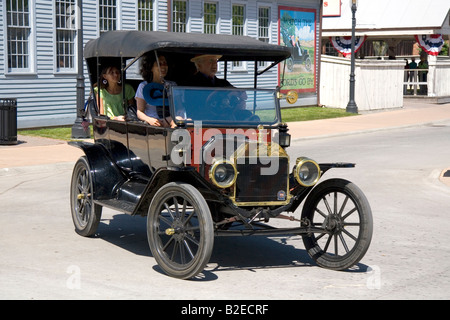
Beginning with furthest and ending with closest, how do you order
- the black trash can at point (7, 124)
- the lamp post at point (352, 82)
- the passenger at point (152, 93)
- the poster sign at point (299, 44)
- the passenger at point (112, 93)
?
1. the poster sign at point (299, 44)
2. the lamp post at point (352, 82)
3. the black trash can at point (7, 124)
4. the passenger at point (112, 93)
5. the passenger at point (152, 93)

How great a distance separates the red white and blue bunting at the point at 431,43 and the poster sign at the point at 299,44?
18.8 ft

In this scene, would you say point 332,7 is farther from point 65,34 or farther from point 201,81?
point 201,81

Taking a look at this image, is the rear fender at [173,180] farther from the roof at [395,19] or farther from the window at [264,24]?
the roof at [395,19]

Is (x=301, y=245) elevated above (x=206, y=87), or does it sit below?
below

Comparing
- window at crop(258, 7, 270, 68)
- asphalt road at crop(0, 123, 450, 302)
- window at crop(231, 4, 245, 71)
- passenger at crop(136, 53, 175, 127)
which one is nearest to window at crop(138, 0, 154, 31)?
window at crop(231, 4, 245, 71)

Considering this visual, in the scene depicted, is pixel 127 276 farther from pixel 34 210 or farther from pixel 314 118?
pixel 314 118

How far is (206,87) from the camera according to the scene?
769 centimetres

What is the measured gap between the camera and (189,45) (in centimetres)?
755

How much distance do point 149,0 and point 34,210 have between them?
1543 cm

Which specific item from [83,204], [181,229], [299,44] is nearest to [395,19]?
[299,44]

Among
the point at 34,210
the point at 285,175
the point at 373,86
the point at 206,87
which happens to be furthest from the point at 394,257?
the point at 373,86

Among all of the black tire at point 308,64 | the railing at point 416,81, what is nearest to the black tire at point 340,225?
the black tire at point 308,64

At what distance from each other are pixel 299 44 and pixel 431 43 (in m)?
6.84

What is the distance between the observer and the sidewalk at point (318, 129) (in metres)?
15.1
